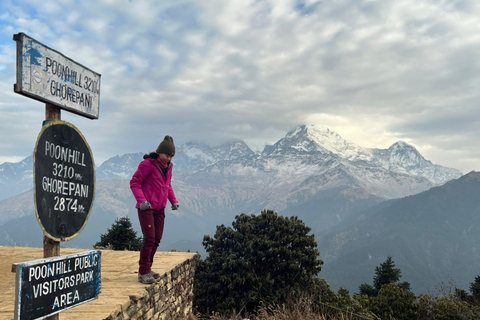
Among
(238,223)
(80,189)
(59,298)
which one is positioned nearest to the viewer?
(59,298)

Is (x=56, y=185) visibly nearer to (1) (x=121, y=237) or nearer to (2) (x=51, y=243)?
(2) (x=51, y=243)

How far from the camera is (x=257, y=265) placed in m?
20.1

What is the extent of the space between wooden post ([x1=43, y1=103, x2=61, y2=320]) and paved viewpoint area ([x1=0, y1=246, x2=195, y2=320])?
1712mm

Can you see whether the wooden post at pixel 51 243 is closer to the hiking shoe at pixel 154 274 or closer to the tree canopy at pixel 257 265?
the hiking shoe at pixel 154 274

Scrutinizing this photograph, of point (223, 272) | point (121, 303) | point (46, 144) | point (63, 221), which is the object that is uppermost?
point (46, 144)

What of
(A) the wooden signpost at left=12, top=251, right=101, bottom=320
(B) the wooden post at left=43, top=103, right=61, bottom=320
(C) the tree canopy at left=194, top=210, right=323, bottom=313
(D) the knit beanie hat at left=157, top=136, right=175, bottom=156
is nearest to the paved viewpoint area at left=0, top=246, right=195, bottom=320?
(A) the wooden signpost at left=12, top=251, right=101, bottom=320

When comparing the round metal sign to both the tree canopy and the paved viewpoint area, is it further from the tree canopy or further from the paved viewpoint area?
the tree canopy

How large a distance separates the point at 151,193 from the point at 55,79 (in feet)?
10.5

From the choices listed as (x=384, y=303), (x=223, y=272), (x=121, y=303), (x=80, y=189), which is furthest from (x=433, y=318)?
(x=80, y=189)

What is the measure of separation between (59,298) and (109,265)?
5.22 meters

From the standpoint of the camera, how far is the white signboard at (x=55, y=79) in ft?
9.12

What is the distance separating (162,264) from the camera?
7.62 meters

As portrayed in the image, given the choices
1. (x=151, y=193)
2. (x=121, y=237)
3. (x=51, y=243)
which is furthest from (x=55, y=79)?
(x=121, y=237)

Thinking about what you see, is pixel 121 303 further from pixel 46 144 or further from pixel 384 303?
pixel 384 303
